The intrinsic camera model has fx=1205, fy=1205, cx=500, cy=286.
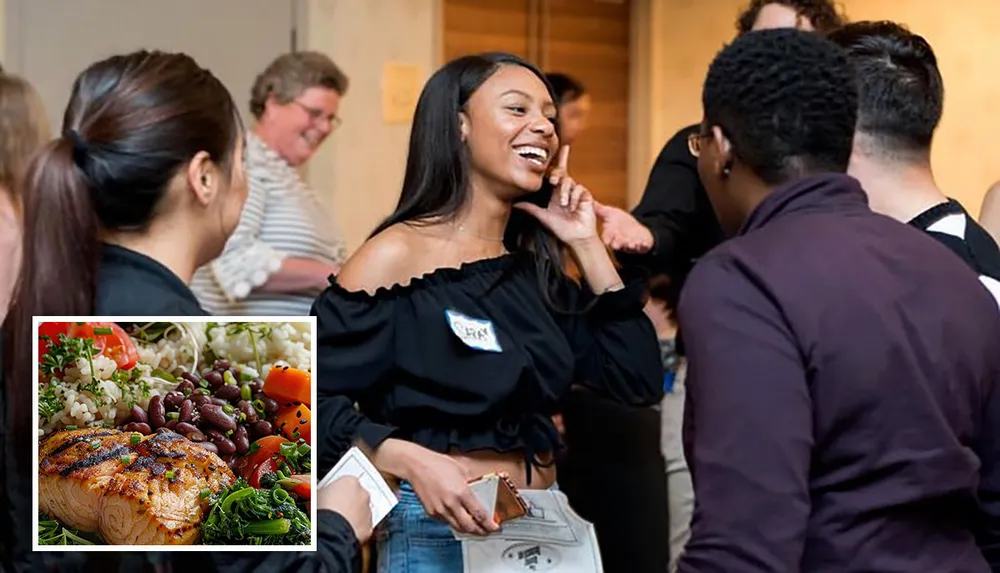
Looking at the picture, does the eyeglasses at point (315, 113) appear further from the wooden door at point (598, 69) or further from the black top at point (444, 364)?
the black top at point (444, 364)

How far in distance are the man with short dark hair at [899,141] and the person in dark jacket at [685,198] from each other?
47cm

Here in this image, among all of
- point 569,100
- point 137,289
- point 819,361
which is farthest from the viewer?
point 569,100

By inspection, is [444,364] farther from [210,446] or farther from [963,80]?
[963,80]

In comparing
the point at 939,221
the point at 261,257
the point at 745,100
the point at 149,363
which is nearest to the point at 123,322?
the point at 149,363

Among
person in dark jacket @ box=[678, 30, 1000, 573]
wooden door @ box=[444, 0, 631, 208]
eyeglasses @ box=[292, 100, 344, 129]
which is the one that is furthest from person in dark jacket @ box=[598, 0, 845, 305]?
wooden door @ box=[444, 0, 631, 208]

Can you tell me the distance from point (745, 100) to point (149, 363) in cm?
60

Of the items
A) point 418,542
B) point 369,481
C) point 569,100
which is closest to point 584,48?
point 569,100

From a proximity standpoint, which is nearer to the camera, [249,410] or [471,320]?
[249,410]

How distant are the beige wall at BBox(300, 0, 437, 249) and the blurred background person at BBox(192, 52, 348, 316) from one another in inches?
7.6

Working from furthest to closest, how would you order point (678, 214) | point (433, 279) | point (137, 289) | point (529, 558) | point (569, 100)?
point (569, 100) < point (678, 214) < point (433, 279) < point (529, 558) < point (137, 289)

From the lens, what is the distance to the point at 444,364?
1428mm

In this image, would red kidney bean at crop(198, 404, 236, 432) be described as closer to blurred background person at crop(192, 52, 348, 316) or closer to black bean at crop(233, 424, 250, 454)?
black bean at crop(233, 424, 250, 454)

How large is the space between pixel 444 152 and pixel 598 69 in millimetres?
2695

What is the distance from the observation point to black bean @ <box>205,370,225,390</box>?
109 centimetres
